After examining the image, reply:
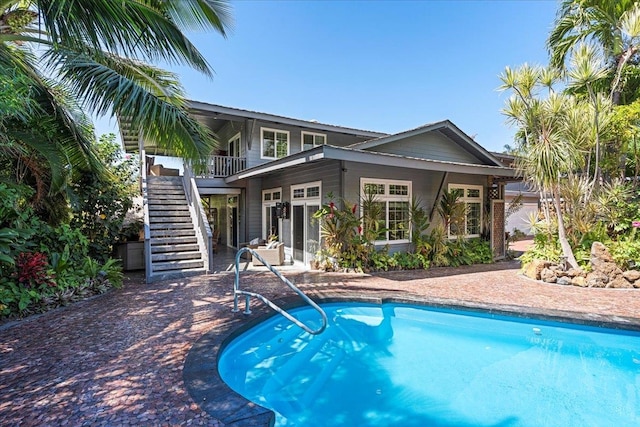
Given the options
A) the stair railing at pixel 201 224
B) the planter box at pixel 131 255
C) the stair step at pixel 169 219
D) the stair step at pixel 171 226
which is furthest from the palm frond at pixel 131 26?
the planter box at pixel 131 255

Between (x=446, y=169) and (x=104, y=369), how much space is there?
9.27 meters

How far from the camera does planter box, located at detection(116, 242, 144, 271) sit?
9.82m

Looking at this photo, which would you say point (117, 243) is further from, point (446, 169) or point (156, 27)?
point (446, 169)

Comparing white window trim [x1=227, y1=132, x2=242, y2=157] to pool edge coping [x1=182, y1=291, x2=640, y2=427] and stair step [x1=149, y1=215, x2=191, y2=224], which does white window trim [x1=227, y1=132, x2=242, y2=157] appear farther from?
pool edge coping [x1=182, y1=291, x2=640, y2=427]

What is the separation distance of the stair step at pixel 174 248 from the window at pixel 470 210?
8.83 metres

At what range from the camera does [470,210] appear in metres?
12.0

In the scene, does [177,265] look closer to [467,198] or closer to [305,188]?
[305,188]

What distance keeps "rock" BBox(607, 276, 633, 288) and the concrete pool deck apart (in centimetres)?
20

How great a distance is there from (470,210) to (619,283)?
16.9ft

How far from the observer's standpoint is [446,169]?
956 cm

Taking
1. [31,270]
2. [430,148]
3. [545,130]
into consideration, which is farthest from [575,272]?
[31,270]

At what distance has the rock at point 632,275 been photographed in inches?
285

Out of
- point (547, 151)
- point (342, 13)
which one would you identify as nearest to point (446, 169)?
point (547, 151)

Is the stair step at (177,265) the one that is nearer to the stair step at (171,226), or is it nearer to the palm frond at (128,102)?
the stair step at (171,226)
